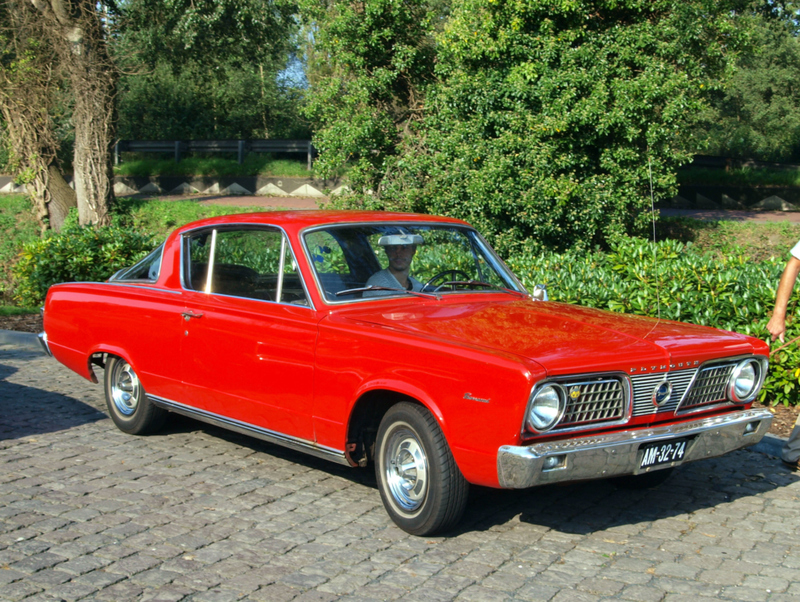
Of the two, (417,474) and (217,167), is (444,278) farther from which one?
(217,167)

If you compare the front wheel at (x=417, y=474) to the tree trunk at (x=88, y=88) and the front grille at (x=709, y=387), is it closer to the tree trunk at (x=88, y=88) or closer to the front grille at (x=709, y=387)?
the front grille at (x=709, y=387)

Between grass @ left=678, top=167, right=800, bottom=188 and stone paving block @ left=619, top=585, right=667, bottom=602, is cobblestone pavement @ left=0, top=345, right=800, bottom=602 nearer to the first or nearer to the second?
stone paving block @ left=619, top=585, right=667, bottom=602

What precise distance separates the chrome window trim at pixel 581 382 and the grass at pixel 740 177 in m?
20.3

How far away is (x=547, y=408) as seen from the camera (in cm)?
423

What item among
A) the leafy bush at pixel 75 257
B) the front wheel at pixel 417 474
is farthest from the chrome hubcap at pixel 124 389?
the leafy bush at pixel 75 257

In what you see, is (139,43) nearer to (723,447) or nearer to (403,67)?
(403,67)

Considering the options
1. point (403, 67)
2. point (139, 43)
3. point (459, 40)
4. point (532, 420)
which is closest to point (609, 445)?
point (532, 420)

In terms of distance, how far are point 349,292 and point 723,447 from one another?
8.15 feet

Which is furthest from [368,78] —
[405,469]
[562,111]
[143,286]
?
[405,469]

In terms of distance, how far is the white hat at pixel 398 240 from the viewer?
18.9 ft

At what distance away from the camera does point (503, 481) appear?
4.16m

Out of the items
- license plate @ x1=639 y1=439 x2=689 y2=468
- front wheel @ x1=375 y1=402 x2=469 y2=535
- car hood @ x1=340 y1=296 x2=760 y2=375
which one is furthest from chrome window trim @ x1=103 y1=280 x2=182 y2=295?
license plate @ x1=639 y1=439 x2=689 y2=468

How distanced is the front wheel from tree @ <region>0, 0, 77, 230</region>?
1682cm

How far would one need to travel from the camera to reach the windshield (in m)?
5.55
